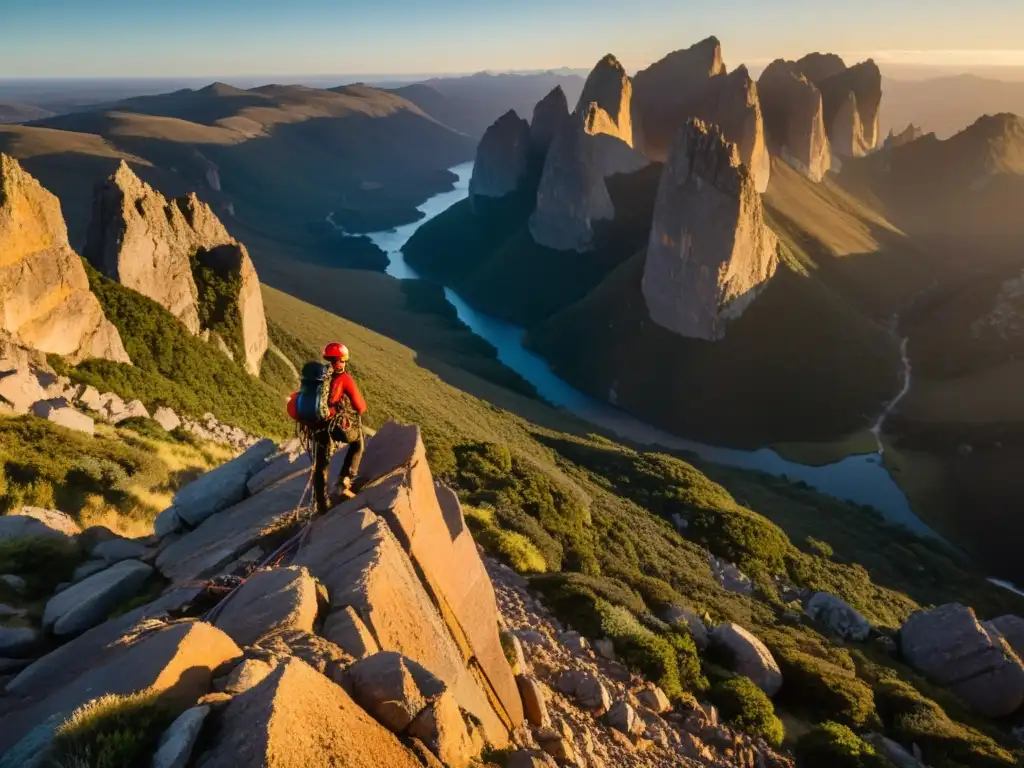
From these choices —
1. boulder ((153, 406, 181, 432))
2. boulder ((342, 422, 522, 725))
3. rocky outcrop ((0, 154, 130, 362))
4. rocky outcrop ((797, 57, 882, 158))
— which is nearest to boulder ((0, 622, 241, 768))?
boulder ((342, 422, 522, 725))

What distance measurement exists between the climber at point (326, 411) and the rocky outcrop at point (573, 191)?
236 feet

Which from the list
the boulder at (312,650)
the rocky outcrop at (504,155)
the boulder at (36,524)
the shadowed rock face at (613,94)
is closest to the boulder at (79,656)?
the boulder at (312,650)

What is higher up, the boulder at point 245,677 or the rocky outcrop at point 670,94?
the rocky outcrop at point 670,94

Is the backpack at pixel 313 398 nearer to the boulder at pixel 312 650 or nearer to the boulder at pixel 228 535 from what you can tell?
the boulder at pixel 228 535

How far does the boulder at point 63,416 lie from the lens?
13.8m

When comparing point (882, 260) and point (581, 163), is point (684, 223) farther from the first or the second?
point (882, 260)

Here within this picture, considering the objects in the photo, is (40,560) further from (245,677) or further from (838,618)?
(838,618)

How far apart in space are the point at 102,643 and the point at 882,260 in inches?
3390

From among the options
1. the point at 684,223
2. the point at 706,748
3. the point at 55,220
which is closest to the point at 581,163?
the point at 684,223

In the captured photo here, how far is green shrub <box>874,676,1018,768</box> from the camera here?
11781mm

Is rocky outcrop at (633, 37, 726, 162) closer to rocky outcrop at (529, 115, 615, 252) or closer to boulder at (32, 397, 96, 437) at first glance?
rocky outcrop at (529, 115, 615, 252)

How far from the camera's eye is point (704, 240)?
5278 cm

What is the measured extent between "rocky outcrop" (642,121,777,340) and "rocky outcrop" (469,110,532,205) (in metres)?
49.8

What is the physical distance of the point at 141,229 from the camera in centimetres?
2542
